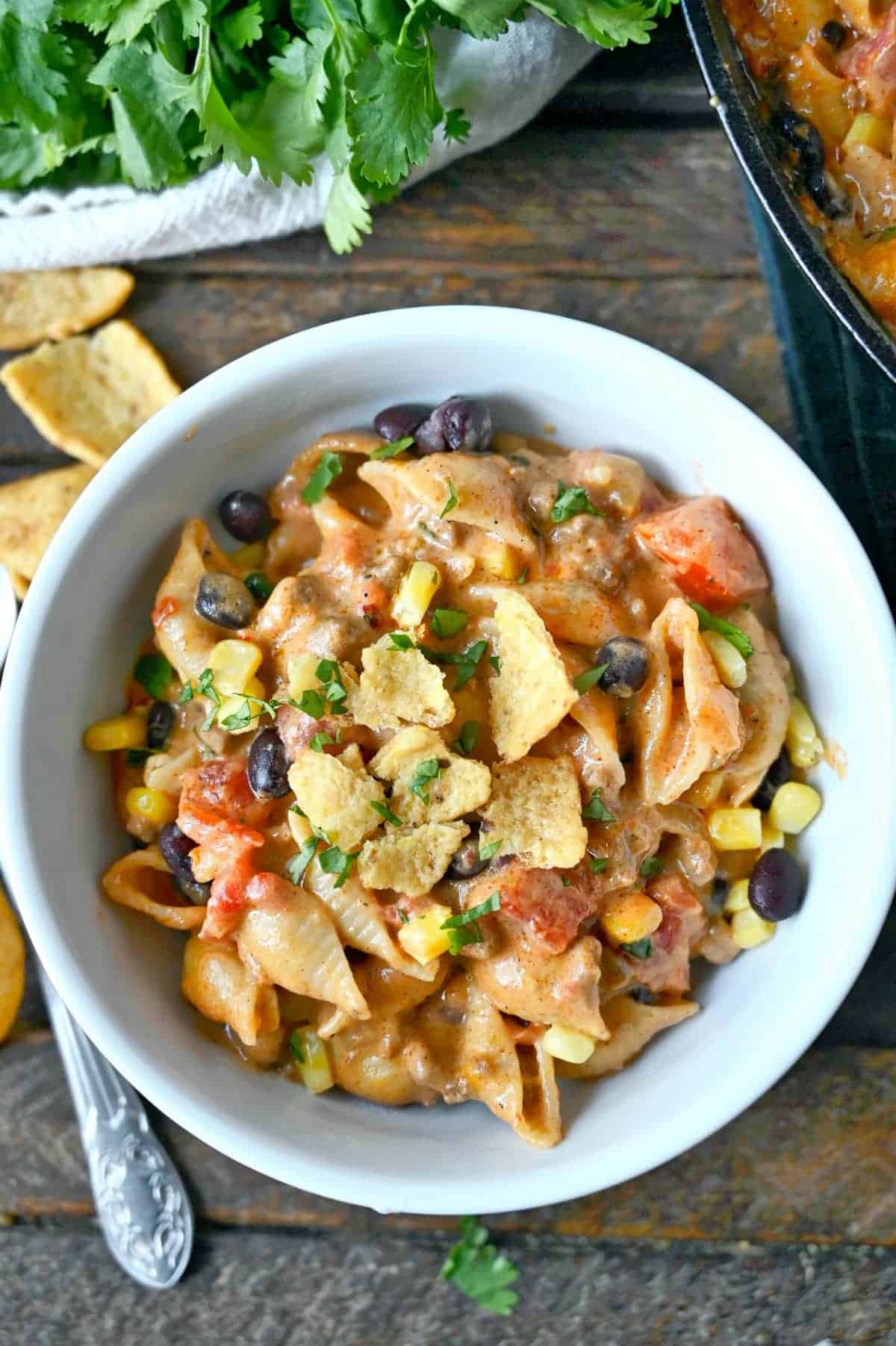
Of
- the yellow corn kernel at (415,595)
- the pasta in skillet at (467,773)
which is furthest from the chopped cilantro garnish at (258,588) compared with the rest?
the yellow corn kernel at (415,595)

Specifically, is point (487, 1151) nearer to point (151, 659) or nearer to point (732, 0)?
point (151, 659)

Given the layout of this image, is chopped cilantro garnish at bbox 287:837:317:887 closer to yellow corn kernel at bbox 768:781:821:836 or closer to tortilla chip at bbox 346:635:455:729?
tortilla chip at bbox 346:635:455:729

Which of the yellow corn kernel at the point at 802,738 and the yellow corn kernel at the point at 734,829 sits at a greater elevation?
the yellow corn kernel at the point at 802,738

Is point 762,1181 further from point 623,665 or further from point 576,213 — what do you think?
point 576,213

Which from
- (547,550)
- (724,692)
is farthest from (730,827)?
(547,550)

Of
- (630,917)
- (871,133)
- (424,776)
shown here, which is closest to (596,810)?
(630,917)

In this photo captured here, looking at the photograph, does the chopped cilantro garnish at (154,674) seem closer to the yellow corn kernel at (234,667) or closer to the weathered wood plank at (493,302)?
the yellow corn kernel at (234,667)
